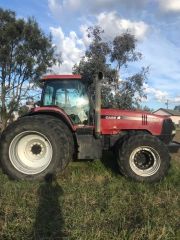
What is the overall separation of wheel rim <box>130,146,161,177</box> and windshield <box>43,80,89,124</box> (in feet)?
4.39

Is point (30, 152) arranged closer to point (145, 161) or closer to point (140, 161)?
point (140, 161)

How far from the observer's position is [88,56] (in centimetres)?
2236

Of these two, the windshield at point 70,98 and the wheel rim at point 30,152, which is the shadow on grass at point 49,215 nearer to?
the wheel rim at point 30,152

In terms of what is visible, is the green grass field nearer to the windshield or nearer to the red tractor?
the red tractor

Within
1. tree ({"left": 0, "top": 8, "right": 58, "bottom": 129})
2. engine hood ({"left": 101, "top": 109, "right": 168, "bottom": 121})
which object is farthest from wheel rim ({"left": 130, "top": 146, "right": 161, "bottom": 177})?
tree ({"left": 0, "top": 8, "right": 58, "bottom": 129})

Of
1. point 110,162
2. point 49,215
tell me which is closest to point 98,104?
point 110,162

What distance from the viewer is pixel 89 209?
5633 mm

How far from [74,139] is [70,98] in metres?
0.97

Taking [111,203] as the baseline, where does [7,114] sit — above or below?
above

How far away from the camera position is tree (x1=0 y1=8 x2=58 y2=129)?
30.9 metres

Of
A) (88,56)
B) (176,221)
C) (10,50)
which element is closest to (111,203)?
(176,221)

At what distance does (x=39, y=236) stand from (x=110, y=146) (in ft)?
14.4

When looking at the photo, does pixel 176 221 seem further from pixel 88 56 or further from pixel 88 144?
pixel 88 56

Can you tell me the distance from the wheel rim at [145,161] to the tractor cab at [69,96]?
1.31 metres
